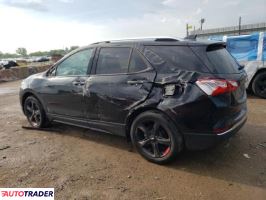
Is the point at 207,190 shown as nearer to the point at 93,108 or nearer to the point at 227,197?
the point at 227,197

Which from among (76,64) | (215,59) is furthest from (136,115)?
(76,64)

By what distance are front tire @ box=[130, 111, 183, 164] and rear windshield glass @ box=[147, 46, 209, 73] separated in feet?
2.19

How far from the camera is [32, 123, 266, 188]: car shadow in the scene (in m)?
3.56

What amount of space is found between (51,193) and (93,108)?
1.63 meters

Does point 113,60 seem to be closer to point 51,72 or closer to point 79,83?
point 79,83

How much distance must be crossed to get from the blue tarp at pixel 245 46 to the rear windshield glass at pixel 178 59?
5.37 m

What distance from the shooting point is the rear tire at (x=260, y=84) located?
804cm

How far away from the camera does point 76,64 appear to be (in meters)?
4.95

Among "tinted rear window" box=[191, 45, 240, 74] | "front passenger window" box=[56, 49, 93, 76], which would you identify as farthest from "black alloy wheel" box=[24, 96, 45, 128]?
"tinted rear window" box=[191, 45, 240, 74]

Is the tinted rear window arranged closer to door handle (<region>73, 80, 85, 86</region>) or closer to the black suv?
the black suv

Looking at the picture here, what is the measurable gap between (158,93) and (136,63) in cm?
65

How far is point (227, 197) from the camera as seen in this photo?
3119mm

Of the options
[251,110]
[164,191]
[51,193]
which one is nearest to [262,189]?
[164,191]

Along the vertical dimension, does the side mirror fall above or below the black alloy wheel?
above
